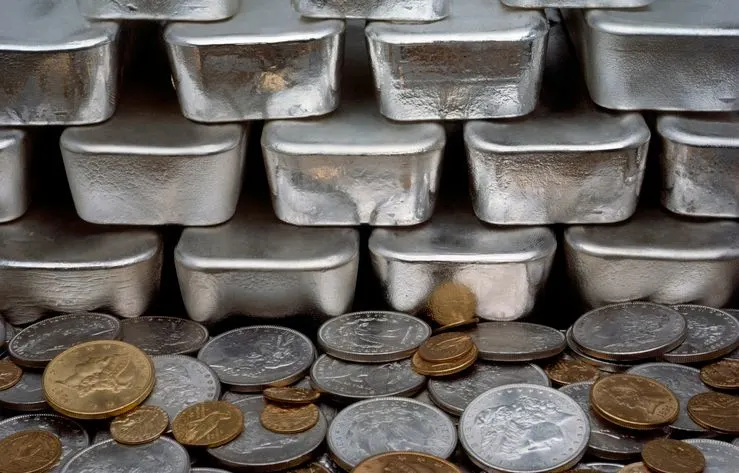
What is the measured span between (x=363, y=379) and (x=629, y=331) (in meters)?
0.41

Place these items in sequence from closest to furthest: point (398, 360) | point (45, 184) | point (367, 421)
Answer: point (367, 421) < point (398, 360) < point (45, 184)

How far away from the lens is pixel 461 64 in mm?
1411

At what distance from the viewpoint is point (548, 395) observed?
1.38m

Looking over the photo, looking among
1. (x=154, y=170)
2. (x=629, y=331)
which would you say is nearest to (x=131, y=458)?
(x=154, y=170)

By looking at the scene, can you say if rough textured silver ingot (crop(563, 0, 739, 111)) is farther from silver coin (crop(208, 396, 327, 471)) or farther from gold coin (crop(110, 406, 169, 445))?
gold coin (crop(110, 406, 169, 445))

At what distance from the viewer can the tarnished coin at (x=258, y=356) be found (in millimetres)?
1430

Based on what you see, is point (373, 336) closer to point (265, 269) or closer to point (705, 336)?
point (265, 269)

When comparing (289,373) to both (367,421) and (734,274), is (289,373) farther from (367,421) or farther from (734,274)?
(734,274)

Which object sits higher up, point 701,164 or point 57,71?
point 57,71

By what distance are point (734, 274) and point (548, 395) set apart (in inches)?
14.8

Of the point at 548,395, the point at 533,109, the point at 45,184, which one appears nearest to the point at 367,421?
the point at 548,395

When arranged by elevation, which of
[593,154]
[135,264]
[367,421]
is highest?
[593,154]

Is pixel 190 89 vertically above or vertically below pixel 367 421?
above

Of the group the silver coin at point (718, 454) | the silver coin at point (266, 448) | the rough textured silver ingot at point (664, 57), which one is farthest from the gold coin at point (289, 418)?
the rough textured silver ingot at point (664, 57)
